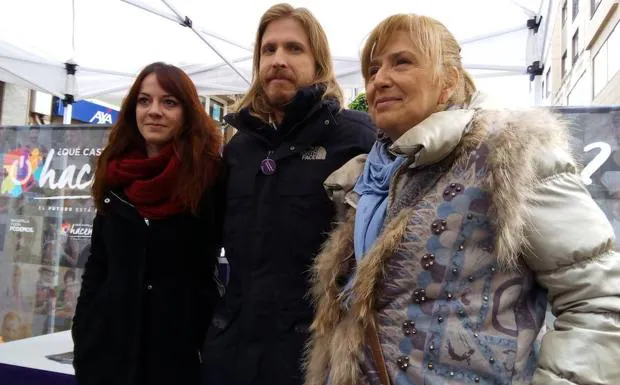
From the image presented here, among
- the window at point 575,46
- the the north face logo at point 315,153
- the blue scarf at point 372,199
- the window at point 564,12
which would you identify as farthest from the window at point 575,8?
the blue scarf at point 372,199

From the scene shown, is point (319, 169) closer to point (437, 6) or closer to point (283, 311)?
point (283, 311)

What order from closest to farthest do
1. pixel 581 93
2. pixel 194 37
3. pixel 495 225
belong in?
pixel 495 225, pixel 194 37, pixel 581 93

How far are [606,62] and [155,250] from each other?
Result: 15.0 meters

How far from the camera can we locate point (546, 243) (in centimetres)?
110

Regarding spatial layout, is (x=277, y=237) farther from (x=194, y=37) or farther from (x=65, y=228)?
(x=194, y=37)

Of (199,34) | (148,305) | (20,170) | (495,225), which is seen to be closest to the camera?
(495,225)

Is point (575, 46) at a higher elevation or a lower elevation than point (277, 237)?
higher

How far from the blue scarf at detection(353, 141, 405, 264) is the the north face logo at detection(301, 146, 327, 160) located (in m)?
0.33

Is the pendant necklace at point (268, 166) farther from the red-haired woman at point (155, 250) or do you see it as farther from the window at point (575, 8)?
the window at point (575, 8)

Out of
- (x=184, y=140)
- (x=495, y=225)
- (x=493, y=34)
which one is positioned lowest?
(x=495, y=225)

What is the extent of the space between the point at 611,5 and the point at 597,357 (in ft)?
48.6

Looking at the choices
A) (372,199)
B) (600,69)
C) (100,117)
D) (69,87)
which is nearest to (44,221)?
(69,87)

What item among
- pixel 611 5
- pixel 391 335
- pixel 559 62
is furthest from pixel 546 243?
pixel 559 62

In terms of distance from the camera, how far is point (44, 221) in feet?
13.7
